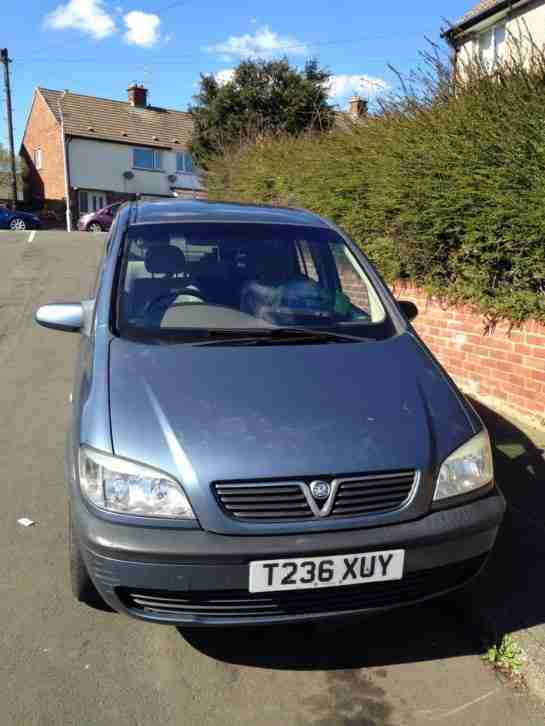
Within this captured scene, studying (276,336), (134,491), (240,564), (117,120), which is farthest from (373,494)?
(117,120)

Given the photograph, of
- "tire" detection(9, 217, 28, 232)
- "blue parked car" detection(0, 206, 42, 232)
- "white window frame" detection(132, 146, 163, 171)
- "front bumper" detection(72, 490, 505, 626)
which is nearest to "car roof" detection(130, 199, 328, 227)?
"front bumper" detection(72, 490, 505, 626)

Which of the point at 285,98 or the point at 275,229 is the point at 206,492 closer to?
the point at 275,229

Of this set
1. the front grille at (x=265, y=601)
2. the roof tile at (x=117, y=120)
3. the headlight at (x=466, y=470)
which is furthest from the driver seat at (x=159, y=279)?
the roof tile at (x=117, y=120)

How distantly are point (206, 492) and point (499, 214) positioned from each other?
373 cm

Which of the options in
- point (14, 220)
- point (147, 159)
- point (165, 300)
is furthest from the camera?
point (147, 159)

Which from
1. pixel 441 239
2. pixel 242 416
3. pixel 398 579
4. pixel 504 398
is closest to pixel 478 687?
pixel 398 579

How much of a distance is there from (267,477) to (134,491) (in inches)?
19.4

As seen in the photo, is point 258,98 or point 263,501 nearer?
point 263,501

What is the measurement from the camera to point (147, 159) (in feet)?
140

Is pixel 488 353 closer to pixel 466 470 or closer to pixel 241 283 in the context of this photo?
pixel 241 283

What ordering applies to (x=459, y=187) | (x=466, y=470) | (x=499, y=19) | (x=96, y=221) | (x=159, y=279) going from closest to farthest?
(x=466, y=470) → (x=159, y=279) → (x=459, y=187) → (x=499, y=19) → (x=96, y=221)

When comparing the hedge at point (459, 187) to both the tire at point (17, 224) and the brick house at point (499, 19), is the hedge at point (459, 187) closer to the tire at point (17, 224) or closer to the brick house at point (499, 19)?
the brick house at point (499, 19)

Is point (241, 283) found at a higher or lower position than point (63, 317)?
higher

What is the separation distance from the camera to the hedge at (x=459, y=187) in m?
5.04
